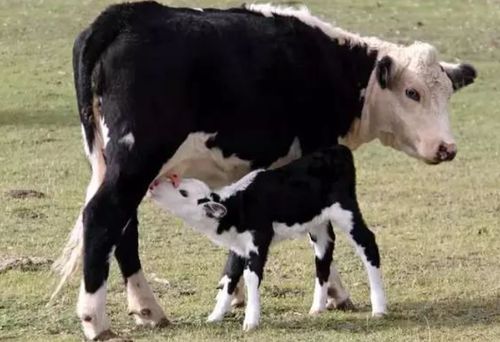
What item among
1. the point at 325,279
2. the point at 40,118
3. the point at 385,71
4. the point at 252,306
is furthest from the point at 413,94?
the point at 40,118

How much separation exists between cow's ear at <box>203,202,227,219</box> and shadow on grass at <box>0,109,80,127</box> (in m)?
10.1

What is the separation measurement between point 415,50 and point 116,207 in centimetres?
223

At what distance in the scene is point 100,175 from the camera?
23.2ft

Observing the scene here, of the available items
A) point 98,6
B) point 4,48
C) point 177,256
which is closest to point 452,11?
point 98,6

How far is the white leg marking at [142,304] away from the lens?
7.11m

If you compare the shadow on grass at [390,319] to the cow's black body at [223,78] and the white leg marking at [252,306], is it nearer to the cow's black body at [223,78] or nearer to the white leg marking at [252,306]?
the white leg marking at [252,306]

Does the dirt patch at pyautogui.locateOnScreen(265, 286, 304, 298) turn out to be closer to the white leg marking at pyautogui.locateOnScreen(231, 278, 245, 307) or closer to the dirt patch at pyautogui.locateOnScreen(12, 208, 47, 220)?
the white leg marking at pyautogui.locateOnScreen(231, 278, 245, 307)

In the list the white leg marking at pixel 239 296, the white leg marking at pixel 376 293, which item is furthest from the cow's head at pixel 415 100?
the white leg marking at pixel 239 296

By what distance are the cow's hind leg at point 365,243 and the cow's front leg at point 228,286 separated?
617 mm

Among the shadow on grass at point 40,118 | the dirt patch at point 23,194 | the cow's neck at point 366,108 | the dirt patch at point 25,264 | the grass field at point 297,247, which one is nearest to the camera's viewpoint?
the grass field at point 297,247

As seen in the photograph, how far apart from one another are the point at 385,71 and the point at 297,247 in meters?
2.49

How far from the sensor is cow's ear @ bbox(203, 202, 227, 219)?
22.7 feet

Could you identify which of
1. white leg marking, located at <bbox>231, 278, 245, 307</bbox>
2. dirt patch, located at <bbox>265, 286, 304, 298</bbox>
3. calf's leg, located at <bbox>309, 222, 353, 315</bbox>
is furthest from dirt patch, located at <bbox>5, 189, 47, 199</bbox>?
calf's leg, located at <bbox>309, 222, 353, 315</bbox>

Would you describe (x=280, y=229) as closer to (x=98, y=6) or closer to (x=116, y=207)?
(x=116, y=207)
